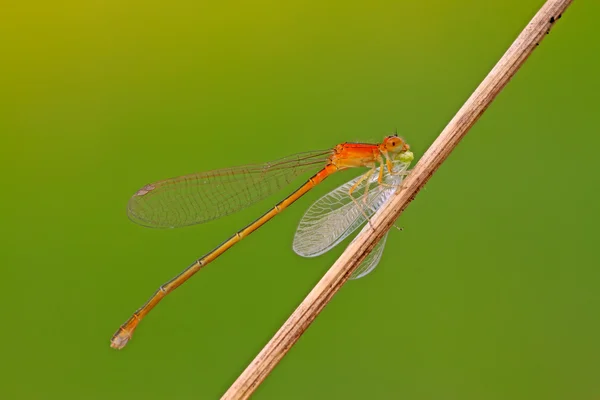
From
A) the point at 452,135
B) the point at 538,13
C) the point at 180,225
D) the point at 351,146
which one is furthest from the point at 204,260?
the point at 538,13

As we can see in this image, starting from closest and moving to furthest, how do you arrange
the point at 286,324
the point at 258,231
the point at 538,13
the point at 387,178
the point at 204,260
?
the point at 286,324 → the point at 538,13 → the point at 387,178 → the point at 204,260 → the point at 258,231

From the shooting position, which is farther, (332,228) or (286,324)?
(332,228)

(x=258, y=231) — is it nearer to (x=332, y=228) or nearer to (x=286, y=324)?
(x=332, y=228)

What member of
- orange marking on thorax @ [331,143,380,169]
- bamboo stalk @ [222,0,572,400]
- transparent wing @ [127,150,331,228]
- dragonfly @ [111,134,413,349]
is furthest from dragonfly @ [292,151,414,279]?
transparent wing @ [127,150,331,228]

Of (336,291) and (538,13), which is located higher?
(538,13)

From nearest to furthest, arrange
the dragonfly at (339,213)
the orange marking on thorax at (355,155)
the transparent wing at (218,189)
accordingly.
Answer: the dragonfly at (339,213), the orange marking on thorax at (355,155), the transparent wing at (218,189)

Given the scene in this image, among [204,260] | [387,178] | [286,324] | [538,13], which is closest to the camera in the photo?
[286,324]

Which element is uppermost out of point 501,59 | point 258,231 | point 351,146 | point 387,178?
point 501,59

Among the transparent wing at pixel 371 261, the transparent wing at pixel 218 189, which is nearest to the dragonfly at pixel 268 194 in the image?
the transparent wing at pixel 218 189

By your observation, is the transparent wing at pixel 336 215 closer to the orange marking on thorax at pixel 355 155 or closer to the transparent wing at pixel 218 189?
the orange marking on thorax at pixel 355 155
